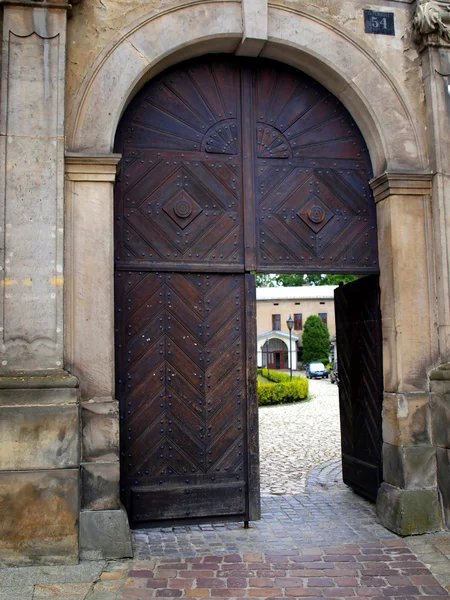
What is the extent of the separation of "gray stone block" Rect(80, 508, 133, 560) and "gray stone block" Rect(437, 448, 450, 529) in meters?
2.71

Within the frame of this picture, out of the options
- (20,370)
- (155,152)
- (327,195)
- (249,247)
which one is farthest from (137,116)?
(20,370)

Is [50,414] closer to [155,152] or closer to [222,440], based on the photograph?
[222,440]

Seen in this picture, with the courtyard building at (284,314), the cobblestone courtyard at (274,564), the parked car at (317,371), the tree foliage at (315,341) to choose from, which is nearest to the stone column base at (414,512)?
the cobblestone courtyard at (274,564)

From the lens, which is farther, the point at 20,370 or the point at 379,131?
the point at 379,131

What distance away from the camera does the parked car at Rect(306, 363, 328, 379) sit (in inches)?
1533

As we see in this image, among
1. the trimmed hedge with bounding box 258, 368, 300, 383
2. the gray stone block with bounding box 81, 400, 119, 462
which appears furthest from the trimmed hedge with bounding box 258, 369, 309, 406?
the gray stone block with bounding box 81, 400, 119, 462

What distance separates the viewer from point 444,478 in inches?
207

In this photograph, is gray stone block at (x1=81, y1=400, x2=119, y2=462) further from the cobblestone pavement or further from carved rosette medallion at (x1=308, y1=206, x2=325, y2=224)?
the cobblestone pavement

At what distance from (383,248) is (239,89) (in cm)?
208

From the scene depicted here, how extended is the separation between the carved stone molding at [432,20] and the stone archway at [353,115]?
523 millimetres

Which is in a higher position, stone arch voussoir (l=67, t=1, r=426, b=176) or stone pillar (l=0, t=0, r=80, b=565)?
stone arch voussoir (l=67, t=1, r=426, b=176)

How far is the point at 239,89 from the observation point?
5863 millimetres

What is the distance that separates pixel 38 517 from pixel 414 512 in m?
3.13

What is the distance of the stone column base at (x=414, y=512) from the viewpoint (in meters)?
5.18
